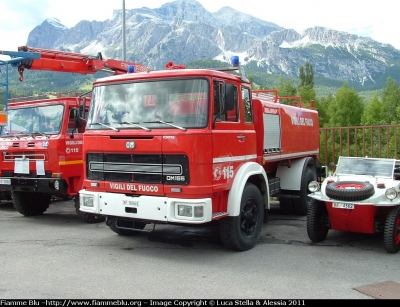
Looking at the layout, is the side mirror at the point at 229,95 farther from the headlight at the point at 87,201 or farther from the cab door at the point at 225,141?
the headlight at the point at 87,201

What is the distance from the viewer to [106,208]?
6.56 metres

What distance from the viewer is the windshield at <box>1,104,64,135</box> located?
914 cm

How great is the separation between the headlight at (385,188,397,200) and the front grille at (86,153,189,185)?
3119 mm

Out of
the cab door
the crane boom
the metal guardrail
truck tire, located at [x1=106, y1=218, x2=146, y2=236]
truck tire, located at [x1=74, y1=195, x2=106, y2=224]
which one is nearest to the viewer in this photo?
the cab door

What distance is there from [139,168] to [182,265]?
1.52 metres

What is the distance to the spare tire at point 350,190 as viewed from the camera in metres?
6.73

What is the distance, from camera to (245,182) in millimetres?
6707

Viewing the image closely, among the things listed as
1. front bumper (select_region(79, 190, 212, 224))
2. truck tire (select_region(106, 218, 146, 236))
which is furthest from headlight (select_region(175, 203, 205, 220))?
truck tire (select_region(106, 218, 146, 236))

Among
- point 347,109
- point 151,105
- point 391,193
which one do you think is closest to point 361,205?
point 391,193

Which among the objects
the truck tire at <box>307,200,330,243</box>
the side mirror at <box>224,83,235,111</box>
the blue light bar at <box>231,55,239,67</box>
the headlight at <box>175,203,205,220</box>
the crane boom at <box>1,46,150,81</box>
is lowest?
the truck tire at <box>307,200,330,243</box>

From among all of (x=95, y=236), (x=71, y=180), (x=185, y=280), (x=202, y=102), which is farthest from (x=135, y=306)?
(x=71, y=180)

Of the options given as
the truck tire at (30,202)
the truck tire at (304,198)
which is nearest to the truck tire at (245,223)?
the truck tire at (304,198)

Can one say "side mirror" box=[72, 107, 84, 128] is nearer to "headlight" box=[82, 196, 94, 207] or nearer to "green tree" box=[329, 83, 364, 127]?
"headlight" box=[82, 196, 94, 207]

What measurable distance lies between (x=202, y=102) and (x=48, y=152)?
13.7ft
